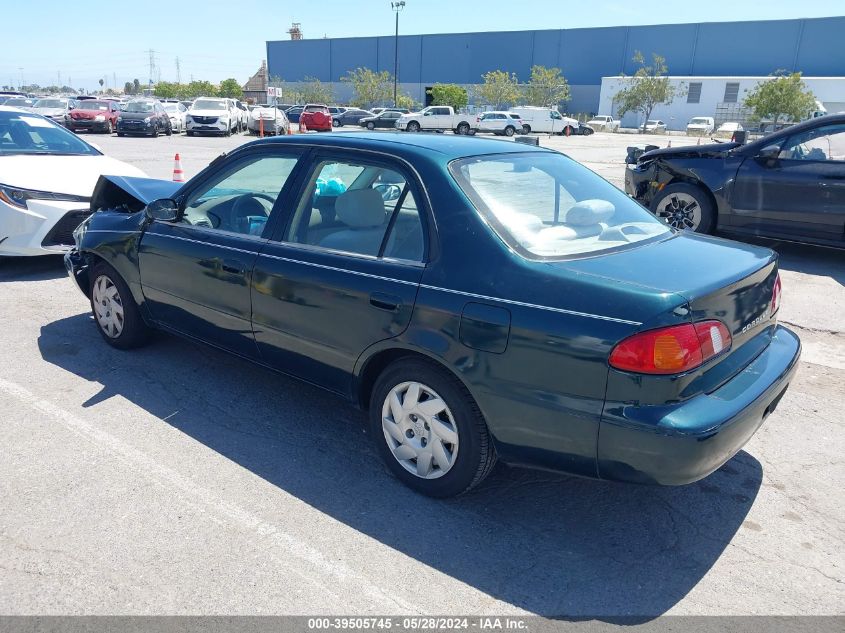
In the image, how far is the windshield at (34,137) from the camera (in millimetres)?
7773

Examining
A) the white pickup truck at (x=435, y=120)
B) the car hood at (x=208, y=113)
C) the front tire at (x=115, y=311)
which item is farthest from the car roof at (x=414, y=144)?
the white pickup truck at (x=435, y=120)

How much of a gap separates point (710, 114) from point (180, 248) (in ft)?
246

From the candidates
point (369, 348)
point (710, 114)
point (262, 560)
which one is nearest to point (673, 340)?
point (369, 348)

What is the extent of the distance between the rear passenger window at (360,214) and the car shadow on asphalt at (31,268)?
183 inches

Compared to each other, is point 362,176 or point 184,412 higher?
point 362,176

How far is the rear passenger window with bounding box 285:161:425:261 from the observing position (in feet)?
10.6

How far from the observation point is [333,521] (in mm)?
3055

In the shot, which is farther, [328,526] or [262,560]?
[328,526]

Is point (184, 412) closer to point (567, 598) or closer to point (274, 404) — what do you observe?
point (274, 404)

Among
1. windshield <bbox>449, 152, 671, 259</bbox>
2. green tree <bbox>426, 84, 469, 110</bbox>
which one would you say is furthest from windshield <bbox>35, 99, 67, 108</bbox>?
green tree <bbox>426, 84, 469, 110</bbox>

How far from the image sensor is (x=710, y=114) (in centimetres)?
6919

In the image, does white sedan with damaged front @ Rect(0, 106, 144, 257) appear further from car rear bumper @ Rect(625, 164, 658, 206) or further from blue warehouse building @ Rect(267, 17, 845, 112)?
blue warehouse building @ Rect(267, 17, 845, 112)

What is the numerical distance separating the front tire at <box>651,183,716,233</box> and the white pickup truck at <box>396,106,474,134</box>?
35088mm

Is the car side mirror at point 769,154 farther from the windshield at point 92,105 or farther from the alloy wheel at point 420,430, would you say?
the windshield at point 92,105
